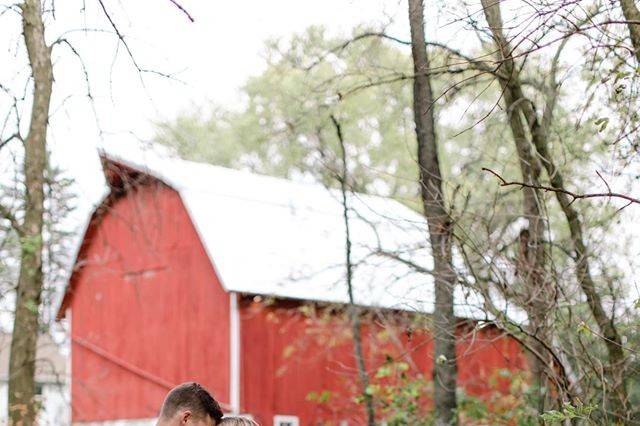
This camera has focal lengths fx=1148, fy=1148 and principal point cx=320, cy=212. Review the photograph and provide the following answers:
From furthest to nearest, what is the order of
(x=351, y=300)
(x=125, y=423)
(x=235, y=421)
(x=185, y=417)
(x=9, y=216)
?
(x=125, y=423)
(x=351, y=300)
(x=9, y=216)
(x=235, y=421)
(x=185, y=417)

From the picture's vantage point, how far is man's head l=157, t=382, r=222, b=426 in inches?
247

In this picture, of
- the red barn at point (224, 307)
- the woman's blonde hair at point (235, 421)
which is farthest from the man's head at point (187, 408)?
the red barn at point (224, 307)

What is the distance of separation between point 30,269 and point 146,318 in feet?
32.2

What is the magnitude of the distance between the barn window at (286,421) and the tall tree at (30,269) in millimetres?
7938

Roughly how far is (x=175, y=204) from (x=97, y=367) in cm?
415

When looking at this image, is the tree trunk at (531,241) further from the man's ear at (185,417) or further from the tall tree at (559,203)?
the man's ear at (185,417)

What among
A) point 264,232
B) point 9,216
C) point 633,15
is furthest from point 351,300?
point 264,232

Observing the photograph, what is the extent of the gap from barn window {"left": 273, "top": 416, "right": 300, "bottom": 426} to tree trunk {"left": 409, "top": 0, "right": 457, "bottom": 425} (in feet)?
Result: 22.8

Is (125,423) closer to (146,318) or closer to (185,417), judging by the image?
(146,318)

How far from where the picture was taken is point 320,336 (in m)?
19.1

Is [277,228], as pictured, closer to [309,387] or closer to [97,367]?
[309,387]

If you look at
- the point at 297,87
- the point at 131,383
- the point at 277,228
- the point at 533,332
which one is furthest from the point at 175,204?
the point at 297,87

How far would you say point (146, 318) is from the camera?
21891mm

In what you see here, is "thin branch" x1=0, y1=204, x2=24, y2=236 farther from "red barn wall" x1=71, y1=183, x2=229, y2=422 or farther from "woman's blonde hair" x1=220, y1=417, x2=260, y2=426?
"red barn wall" x1=71, y1=183, x2=229, y2=422
